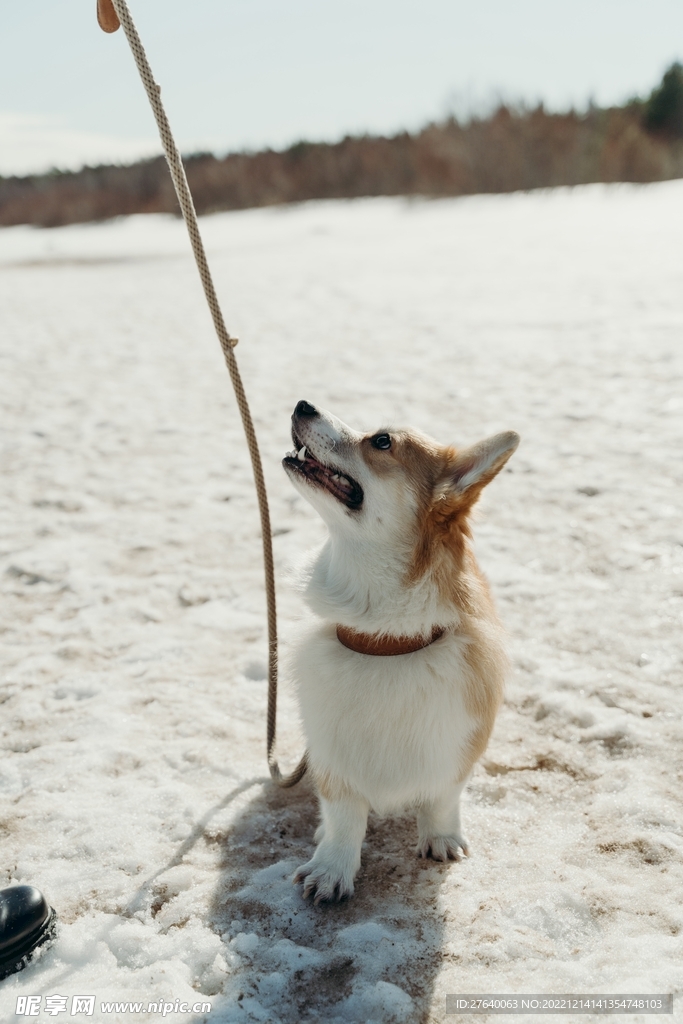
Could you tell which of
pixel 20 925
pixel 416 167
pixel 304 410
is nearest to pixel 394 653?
pixel 304 410

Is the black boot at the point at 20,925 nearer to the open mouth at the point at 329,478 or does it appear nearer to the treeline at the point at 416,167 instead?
the open mouth at the point at 329,478

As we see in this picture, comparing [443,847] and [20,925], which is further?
[443,847]

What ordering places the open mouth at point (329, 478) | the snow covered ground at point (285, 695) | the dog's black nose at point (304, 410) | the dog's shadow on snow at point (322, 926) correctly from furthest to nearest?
1. the dog's black nose at point (304, 410)
2. the open mouth at point (329, 478)
3. the snow covered ground at point (285, 695)
4. the dog's shadow on snow at point (322, 926)

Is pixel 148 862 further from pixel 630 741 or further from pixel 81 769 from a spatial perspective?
pixel 630 741

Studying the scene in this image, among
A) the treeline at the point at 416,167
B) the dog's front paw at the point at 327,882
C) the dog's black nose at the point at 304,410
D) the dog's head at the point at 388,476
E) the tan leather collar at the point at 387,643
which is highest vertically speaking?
the treeline at the point at 416,167

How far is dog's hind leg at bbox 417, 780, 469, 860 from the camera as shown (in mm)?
2084

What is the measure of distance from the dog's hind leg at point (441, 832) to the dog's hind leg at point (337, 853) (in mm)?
178

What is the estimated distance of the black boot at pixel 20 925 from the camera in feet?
5.51

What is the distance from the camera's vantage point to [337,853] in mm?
1998

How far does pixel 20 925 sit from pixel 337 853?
776mm

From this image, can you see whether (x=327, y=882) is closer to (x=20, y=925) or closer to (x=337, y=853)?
(x=337, y=853)

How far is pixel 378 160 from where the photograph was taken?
70.4ft

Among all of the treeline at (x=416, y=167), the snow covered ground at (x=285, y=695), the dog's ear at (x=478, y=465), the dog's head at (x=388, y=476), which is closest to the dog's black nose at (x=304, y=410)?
the dog's head at (x=388, y=476)

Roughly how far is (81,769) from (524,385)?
487cm
